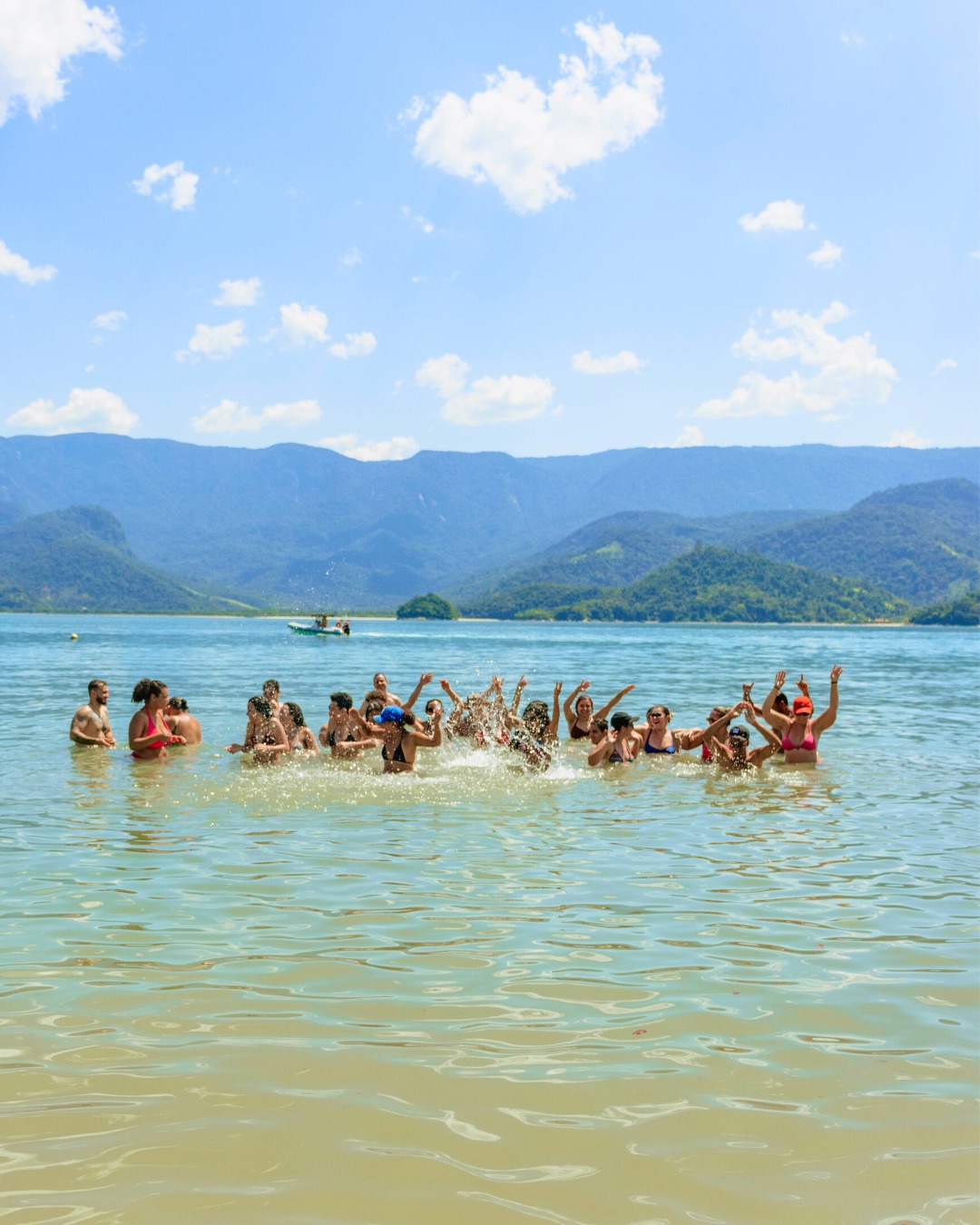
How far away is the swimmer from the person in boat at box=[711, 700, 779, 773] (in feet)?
14.2

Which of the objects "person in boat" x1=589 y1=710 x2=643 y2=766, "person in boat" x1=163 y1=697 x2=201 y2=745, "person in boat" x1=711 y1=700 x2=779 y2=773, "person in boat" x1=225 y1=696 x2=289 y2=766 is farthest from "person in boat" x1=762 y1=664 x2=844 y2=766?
"person in boat" x1=163 y1=697 x2=201 y2=745

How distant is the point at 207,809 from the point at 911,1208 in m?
9.74

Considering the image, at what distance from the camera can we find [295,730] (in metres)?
16.5

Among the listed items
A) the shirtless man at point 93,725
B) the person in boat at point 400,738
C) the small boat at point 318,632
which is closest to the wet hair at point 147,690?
the shirtless man at point 93,725

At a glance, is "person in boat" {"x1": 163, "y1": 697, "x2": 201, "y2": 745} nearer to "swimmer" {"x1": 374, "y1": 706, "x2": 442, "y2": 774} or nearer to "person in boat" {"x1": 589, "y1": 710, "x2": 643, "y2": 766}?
"swimmer" {"x1": 374, "y1": 706, "x2": 442, "y2": 774}

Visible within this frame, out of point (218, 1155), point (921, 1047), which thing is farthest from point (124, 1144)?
point (921, 1047)

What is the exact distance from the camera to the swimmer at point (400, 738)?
1412 centimetres

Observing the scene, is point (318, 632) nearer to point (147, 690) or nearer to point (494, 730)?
point (494, 730)

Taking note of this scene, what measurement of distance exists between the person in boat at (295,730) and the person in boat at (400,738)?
1914mm

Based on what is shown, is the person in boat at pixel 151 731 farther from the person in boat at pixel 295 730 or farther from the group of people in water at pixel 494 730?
the person in boat at pixel 295 730

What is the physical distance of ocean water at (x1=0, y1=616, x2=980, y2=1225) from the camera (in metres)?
4.11

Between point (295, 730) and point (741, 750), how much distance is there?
276 inches

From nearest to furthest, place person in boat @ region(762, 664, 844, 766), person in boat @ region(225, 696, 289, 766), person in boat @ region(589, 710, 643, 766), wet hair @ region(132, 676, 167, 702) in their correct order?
wet hair @ region(132, 676, 167, 702) < person in boat @ region(225, 696, 289, 766) < person in boat @ region(589, 710, 643, 766) < person in boat @ region(762, 664, 844, 766)

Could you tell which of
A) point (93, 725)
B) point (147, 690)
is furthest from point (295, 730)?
point (93, 725)
